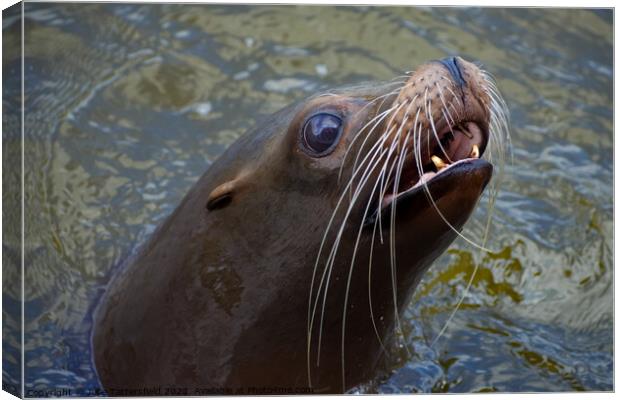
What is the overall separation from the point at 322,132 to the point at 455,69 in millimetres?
480

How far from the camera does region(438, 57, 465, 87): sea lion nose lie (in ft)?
12.4

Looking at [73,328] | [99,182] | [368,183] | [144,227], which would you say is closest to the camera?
[368,183]

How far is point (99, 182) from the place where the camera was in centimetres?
620

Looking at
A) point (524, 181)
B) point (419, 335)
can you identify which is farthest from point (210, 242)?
point (524, 181)

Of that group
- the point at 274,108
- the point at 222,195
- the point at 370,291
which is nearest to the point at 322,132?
the point at 222,195

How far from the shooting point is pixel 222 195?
13.8 feet

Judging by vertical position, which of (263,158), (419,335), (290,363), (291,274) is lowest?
(419,335)

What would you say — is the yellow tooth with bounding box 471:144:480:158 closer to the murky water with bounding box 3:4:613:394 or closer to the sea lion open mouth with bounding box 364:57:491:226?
A: the sea lion open mouth with bounding box 364:57:491:226

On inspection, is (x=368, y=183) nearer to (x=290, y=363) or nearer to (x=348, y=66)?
(x=290, y=363)

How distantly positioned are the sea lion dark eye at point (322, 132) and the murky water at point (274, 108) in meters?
1.20

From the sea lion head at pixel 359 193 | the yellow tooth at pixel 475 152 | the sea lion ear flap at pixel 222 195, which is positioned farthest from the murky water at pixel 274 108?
the yellow tooth at pixel 475 152

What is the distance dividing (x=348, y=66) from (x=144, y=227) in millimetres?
1889

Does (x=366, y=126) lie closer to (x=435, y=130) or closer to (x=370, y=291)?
(x=435, y=130)

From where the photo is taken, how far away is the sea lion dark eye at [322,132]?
12.9 ft
